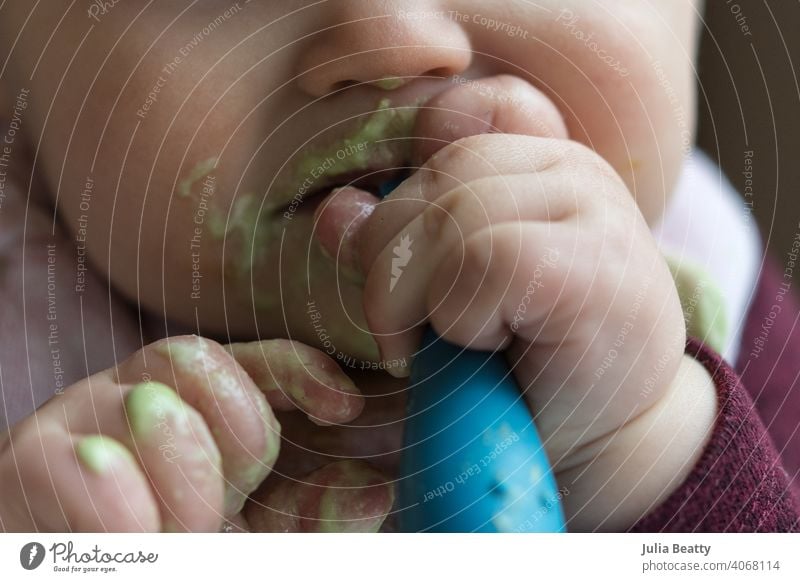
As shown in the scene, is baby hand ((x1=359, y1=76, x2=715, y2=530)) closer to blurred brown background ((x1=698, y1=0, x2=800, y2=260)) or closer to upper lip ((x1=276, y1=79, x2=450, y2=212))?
upper lip ((x1=276, y1=79, x2=450, y2=212))

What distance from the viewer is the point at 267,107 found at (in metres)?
0.32

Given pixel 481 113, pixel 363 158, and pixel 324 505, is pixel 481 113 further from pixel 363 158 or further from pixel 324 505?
pixel 324 505

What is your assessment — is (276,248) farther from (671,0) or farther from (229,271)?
(671,0)

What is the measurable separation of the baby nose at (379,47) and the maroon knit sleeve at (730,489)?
16cm

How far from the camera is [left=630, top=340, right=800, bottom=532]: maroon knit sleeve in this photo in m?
0.32

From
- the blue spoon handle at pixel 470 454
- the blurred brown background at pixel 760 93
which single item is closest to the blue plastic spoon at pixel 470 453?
the blue spoon handle at pixel 470 454

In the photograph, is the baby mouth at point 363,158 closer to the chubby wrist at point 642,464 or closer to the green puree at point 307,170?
the green puree at point 307,170

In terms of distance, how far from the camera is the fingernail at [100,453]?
260 mm

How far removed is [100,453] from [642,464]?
0.60ft

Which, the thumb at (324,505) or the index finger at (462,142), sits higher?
the index finger at (462,142)

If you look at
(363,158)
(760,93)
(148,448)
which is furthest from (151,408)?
(760,93)

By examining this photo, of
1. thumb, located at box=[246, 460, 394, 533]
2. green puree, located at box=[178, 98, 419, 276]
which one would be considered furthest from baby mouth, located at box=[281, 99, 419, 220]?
thumb, located at box=[246, 460, 394, 533]
